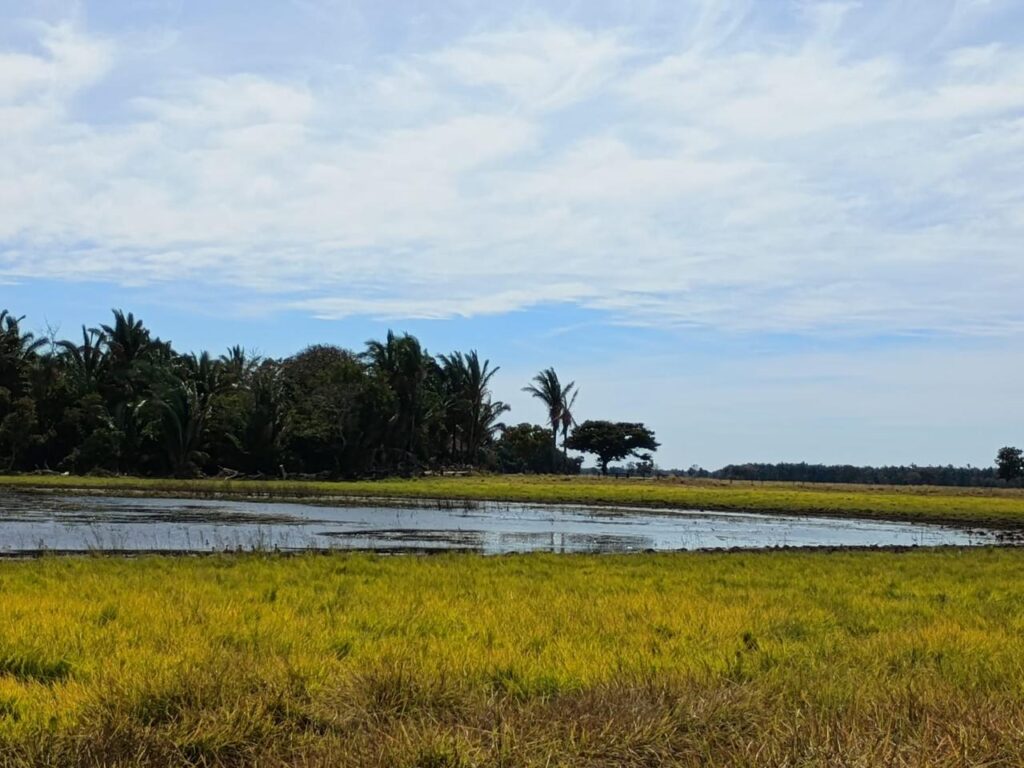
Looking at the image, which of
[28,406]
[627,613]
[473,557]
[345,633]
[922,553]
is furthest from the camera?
[28,406]

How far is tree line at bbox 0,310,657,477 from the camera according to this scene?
231ft

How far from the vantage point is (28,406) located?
227 ft

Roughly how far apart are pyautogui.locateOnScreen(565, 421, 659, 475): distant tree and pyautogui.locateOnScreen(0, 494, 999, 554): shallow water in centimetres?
6288

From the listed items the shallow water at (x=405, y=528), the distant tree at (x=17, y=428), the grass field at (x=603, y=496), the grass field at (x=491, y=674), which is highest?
the distant tree at (x=17, y=428)

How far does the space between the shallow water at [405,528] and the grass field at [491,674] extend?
9413 millimetres

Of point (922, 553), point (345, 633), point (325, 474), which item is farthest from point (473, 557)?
point (325, 474)

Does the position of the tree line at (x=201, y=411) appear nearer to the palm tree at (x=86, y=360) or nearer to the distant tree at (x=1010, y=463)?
the palm tree at (x=86, y=360)

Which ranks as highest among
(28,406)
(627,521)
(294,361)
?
(294,361)

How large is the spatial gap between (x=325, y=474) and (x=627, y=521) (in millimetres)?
39197

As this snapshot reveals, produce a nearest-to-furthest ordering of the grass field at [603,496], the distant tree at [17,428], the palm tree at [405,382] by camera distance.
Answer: the grass field at [603,496] < the distant tree at [17,428] < the palm tree at [405,382]

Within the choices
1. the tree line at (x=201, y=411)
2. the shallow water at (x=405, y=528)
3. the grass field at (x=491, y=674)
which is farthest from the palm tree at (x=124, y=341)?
the grass field at (x=491, y=674)

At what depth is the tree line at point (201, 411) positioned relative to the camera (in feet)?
231

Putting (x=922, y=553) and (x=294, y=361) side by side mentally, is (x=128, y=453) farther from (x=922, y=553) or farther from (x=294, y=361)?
(x=922, y=553)

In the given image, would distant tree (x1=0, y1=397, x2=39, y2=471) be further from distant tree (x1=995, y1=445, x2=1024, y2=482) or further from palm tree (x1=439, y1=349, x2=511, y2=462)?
distant tree (x1=995, y1=445, x2=1024, y2=482)
